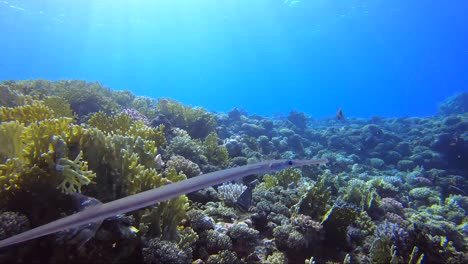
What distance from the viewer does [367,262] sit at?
4961 mm

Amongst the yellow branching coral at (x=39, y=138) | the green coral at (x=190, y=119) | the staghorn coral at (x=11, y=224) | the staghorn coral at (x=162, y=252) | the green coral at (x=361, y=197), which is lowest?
the staghorn coral at (x=162, y=252)

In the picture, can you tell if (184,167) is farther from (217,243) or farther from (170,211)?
(217,243)

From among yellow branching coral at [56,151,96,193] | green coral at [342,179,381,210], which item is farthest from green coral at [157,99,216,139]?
yellow branching coral at [56,151,96,193]

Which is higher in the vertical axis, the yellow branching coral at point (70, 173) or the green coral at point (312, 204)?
the yellow branching coral at point (70, 173)

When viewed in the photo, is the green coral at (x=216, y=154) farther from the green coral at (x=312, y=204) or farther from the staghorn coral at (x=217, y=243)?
the staghorn coral at (x=217, y=243)

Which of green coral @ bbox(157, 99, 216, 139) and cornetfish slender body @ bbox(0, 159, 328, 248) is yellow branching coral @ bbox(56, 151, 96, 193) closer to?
cornetfish slender body @ bbox(0, 159, 328, 248)

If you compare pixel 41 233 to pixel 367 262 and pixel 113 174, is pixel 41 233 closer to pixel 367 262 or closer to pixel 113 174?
Result: pixel 113 174

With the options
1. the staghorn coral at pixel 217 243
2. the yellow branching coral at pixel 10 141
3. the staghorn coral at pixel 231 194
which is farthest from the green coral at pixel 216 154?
the yellow branching coral at pixel 10 141

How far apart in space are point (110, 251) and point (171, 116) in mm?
9632

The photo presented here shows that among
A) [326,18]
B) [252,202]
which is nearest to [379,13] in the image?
[326,18]

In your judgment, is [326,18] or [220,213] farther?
[326,18]

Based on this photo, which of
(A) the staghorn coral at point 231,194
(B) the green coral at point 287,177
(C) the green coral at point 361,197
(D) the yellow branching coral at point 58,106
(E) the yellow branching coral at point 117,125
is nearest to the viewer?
(A) the staghorn coral at point 231,194

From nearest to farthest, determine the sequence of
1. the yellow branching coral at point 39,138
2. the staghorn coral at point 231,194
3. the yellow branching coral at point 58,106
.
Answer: the yellow branching coral at point 39,138
the staghorn coral at point 231,194
the yellow branching coral at point 58,106

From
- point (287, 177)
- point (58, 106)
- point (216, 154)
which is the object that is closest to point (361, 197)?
point (287, 177)
